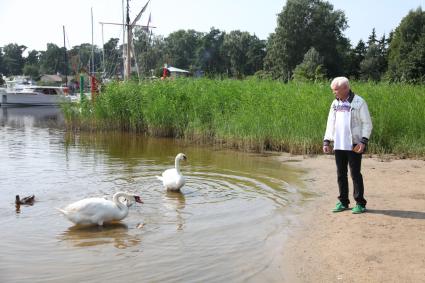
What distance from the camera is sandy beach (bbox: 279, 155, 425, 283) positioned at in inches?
219

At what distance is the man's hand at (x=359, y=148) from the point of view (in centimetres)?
741

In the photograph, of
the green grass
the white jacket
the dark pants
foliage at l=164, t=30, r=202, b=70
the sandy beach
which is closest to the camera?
the sandy beach

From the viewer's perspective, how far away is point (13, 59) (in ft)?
374

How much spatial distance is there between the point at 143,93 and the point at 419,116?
11.4 metres

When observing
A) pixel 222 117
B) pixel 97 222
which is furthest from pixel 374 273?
pixel 222 117

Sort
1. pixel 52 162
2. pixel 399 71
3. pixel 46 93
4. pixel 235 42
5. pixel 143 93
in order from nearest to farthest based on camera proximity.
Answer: pixel 52 162 → pixel 143 93 → pixel 399 71 → pixel 46 93 → pixel 235 42

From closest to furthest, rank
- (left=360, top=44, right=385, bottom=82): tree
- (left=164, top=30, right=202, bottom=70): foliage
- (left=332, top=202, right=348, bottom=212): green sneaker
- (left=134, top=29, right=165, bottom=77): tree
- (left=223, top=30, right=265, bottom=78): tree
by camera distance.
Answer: (left=332, top=202, right=348, bottom=212): green sneaker < (left=360, top=44, right=385, bottom=82): tree < (left=134, top=29, right=165, bottom=77): tree < (left=223, top=30, right=265, bottom=78): tree < (left=164, top=30, right=202, bottom=70): foliage

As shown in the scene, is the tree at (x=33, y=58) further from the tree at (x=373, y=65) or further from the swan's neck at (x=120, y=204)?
the swan's neck at (x=120, y=204)

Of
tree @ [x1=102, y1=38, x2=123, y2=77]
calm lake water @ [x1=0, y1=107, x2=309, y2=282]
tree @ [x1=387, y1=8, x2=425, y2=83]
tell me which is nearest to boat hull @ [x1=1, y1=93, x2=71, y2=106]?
tree @ [x1=102, y1=38, x2=123, y2=77]

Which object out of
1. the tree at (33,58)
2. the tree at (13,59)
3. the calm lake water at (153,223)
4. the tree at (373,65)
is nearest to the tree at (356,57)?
the tree at (373,65)

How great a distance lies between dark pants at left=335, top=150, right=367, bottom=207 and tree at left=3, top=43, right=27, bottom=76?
371 feet

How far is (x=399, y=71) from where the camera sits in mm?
41188

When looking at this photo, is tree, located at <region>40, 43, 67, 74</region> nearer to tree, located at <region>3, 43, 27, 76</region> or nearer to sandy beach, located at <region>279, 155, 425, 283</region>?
tree, located at <region>3, 43, 27, 76</region>

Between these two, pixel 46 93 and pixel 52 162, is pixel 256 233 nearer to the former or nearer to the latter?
pixel 52 162
